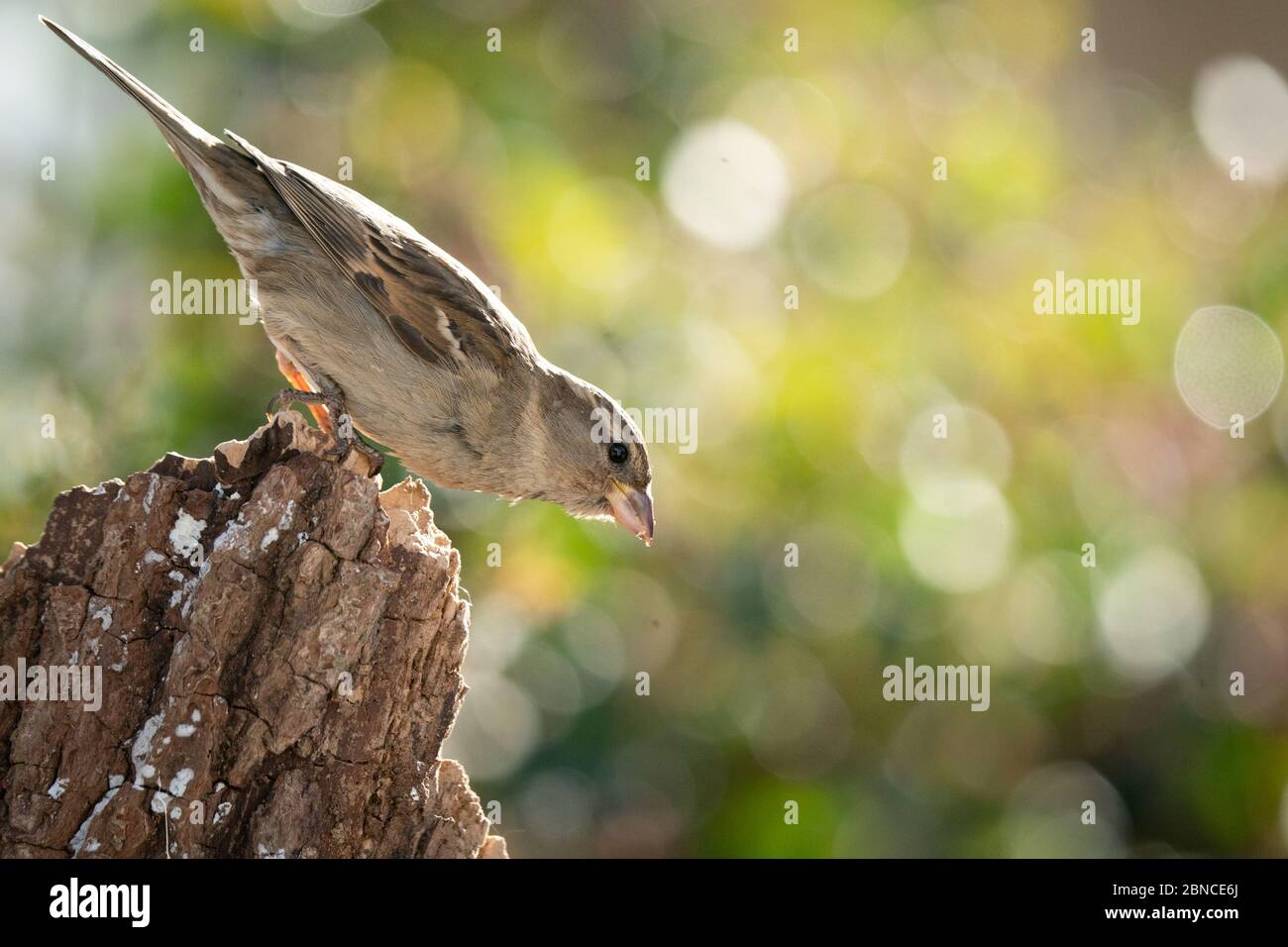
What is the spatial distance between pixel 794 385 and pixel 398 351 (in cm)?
247

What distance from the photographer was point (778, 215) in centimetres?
655

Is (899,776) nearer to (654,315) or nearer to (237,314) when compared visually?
(654,315)

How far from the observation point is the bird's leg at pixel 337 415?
398 centimetres

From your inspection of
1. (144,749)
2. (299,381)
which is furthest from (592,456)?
(144,749)

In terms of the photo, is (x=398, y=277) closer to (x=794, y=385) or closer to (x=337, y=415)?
(x=337, y=415)

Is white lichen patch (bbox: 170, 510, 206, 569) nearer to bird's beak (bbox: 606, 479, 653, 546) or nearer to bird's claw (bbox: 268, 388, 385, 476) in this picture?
bird's claw (bbox: 268, 388, 385, 476)

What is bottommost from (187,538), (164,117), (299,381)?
(187,538)

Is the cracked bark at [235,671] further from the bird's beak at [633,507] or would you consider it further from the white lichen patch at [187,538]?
the bird's beak at [633,507]

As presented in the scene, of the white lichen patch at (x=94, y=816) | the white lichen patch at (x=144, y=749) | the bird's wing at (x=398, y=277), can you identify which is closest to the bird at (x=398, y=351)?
the bird's wing at (x=398, y=277)

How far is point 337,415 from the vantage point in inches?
162

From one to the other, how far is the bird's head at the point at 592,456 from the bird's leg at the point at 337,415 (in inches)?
23.3

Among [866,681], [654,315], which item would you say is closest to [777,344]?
[654,315]

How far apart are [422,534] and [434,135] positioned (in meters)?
3.34

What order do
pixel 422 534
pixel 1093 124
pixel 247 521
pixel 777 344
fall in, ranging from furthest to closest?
pixel 1093 124 < pixel 777 344 < pixel 422 534 < pixel 247 521
